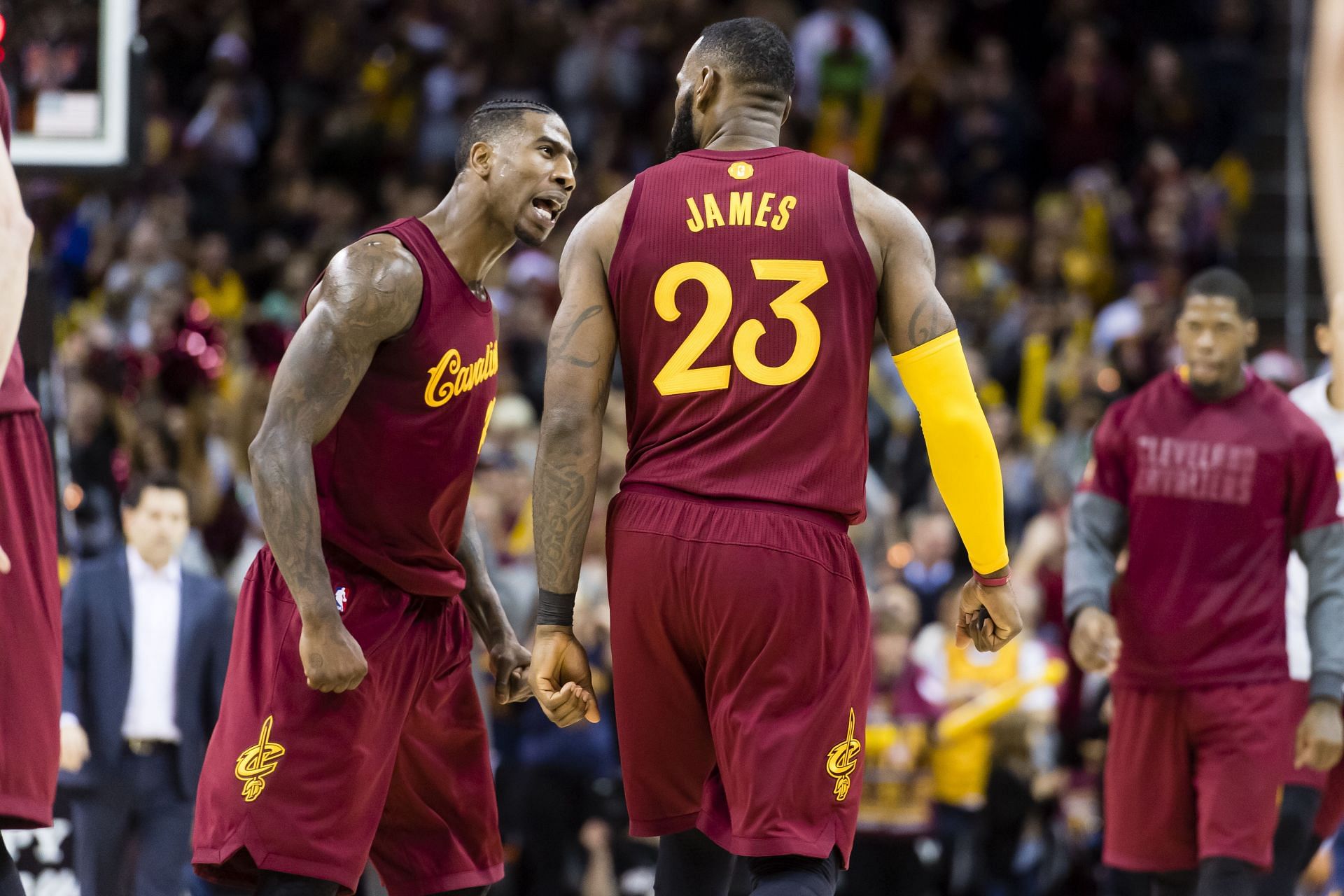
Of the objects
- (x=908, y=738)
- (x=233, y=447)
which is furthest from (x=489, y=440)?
(x=908, y=738)

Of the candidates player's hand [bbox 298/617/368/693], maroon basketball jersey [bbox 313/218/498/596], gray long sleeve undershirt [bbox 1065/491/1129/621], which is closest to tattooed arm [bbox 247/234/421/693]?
player's hand [bbox 298/617/368/693]

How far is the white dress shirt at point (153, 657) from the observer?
7.51 meters

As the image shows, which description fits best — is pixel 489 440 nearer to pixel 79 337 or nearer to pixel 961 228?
pixel 79 337

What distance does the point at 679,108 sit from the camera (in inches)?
181

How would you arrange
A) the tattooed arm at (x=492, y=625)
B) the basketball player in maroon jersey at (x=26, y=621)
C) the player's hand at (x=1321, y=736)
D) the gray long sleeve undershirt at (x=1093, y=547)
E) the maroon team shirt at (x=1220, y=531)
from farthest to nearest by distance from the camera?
the gray long sleeve undershirt at (x=1093, y=547) → the maroon team shirt at (x=1220, y=531) → the player's hand at (x=1321, y=736) → the tattooed arm at (x=492, y=625) → the basketball player in maroon jersey at (x=26, y=621)

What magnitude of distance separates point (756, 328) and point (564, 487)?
0.61m

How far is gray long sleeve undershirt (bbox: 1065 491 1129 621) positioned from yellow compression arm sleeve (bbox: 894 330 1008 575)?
212 cm

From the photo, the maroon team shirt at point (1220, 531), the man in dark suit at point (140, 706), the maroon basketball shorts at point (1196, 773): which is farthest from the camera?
the man in dark suit at point (140, 706)

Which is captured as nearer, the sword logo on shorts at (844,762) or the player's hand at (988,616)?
the sword logo on shorts at (844,762)

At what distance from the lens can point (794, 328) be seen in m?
4.24

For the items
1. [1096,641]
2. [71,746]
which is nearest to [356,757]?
[71,746]

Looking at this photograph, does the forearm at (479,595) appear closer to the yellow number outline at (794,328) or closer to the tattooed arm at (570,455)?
Result: the tattooed arm at (570,455)

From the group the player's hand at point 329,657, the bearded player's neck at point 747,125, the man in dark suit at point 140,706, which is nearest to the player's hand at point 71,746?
the man in dark suit at point 140,706

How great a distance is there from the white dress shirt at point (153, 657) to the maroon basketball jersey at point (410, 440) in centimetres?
326
